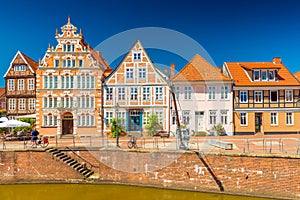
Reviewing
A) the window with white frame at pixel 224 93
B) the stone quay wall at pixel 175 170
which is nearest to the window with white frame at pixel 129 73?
the window with white frame at pixel 224 93

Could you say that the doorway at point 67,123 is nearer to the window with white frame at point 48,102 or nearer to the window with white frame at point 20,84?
the window with white frame at point 48,102

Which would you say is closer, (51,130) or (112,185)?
(112,185)

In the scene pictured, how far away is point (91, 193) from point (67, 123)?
1266 cm

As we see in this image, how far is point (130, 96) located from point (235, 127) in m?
10.8

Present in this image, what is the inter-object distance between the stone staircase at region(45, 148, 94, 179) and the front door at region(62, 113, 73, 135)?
9.21 m

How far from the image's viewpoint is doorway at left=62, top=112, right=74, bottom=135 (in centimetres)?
2430

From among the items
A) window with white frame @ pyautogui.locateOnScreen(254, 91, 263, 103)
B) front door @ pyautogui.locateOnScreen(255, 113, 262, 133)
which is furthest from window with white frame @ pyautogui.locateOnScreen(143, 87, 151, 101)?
front door @ pyautogui.locateOnScreen(255, 113, 262, 133)

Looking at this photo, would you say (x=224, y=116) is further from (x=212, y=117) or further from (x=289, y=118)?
(x=289, y=118)

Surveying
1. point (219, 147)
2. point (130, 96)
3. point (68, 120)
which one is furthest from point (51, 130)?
point (219, 147)

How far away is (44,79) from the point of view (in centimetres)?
2392

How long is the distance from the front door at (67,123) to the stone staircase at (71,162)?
30.2ft

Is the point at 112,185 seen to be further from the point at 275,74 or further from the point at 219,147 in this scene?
the point at 275,74

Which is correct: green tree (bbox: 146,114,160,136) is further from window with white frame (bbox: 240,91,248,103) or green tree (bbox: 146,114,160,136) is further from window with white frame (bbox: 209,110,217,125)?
window with white frame (bbox: 240,91,248,103)

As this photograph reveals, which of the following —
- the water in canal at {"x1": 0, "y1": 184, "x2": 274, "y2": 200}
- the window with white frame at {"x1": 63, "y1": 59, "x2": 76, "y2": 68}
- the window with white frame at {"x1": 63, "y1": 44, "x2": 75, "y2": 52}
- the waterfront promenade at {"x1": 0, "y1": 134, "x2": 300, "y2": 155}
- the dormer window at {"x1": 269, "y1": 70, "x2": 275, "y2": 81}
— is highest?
the window with white frame at {"x1": 63, "y1": 44, "x2": 75, "y2": 52}
